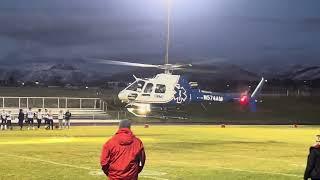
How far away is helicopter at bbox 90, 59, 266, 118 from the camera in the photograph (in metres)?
73.1

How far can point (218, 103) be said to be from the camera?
78750 millimetres

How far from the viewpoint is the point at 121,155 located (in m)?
9.44

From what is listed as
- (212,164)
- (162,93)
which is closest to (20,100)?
(162,93)

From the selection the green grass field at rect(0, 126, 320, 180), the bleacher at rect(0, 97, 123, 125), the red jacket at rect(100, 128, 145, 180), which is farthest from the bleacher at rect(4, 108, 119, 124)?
the red jacket at rect(100, 128, 145, 180)

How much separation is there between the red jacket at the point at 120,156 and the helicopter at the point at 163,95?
6316cm

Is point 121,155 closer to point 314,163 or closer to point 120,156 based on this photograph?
point 120,156

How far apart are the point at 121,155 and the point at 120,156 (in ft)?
0.07

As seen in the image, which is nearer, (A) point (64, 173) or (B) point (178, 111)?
(A) point (64, 173)

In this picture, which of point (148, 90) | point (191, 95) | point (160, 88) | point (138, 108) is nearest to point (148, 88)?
point (148, 90)

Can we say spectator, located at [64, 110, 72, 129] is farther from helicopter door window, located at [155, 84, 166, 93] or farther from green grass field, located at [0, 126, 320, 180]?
helicopter door window, located at [155, 84, 166, 93]

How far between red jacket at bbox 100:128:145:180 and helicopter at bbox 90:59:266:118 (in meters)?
63.2

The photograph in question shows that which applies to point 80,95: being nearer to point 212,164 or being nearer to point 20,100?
point 20,100

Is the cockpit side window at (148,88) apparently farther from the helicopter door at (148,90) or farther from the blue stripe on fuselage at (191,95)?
the blue stripe on fuselage at (191,95)

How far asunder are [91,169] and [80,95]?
8038cm
